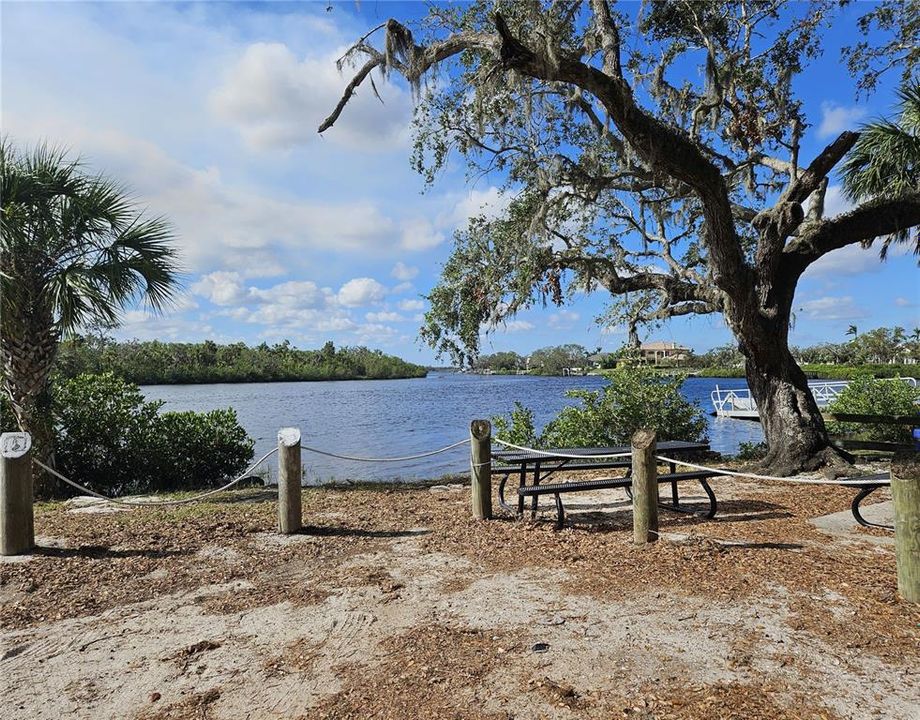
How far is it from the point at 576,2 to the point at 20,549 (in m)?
9.99

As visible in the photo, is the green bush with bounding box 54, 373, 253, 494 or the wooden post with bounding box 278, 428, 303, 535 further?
the green bush with bounding box 54, 373, 253, 494

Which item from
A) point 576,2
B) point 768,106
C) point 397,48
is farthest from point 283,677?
point 768,106

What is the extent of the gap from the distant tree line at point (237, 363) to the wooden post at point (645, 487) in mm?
45461

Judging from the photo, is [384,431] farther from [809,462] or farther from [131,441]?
[809,462]

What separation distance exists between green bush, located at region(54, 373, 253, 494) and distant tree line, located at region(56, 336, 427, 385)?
36495mm

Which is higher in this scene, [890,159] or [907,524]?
[890,159]

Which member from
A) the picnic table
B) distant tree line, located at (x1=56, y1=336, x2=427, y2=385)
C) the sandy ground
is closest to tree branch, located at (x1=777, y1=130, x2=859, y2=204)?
the picnic table

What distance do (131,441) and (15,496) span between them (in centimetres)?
526

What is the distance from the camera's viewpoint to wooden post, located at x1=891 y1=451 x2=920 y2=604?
4.00m

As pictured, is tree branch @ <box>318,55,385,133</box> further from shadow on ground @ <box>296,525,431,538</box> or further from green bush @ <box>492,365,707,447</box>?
green bush @ <box>492,365,707,447</box>

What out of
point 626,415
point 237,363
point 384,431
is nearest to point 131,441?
point 626,415

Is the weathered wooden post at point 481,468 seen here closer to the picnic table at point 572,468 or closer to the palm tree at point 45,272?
the picnic table at point 572,468

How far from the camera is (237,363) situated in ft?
264

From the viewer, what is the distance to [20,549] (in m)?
5.75
